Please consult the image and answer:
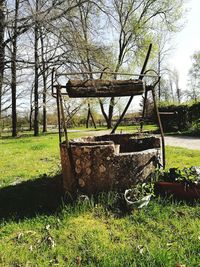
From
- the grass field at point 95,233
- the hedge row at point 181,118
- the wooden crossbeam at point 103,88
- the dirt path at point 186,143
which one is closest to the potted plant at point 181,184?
the grass field at point 95,233

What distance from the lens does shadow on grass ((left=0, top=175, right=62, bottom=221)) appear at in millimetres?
4785

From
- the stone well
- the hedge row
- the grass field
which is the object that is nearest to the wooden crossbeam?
the stone well

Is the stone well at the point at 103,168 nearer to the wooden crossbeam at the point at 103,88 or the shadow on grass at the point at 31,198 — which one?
the shadow on grass at the point at 31,198

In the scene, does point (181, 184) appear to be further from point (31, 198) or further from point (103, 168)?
point (31, 198)

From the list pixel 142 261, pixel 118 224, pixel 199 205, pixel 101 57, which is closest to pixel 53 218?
pixel 118 224

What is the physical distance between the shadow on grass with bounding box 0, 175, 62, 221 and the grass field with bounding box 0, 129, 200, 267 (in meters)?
0.02

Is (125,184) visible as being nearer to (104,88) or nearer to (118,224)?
(118,224)

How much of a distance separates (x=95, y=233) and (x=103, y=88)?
2.51 m

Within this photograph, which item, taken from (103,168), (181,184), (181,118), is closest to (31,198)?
(103,168)

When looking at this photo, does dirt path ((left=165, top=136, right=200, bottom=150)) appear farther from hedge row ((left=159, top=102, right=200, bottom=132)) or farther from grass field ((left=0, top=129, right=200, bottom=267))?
grass field ((left=0, top=129, right=200, bottom=267))

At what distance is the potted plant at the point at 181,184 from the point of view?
486 cm

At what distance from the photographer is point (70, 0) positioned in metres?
15.8

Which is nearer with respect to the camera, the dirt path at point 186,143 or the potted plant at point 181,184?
the potted plant at point 181,184

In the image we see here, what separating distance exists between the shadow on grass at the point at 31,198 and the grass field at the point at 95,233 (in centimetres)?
2
